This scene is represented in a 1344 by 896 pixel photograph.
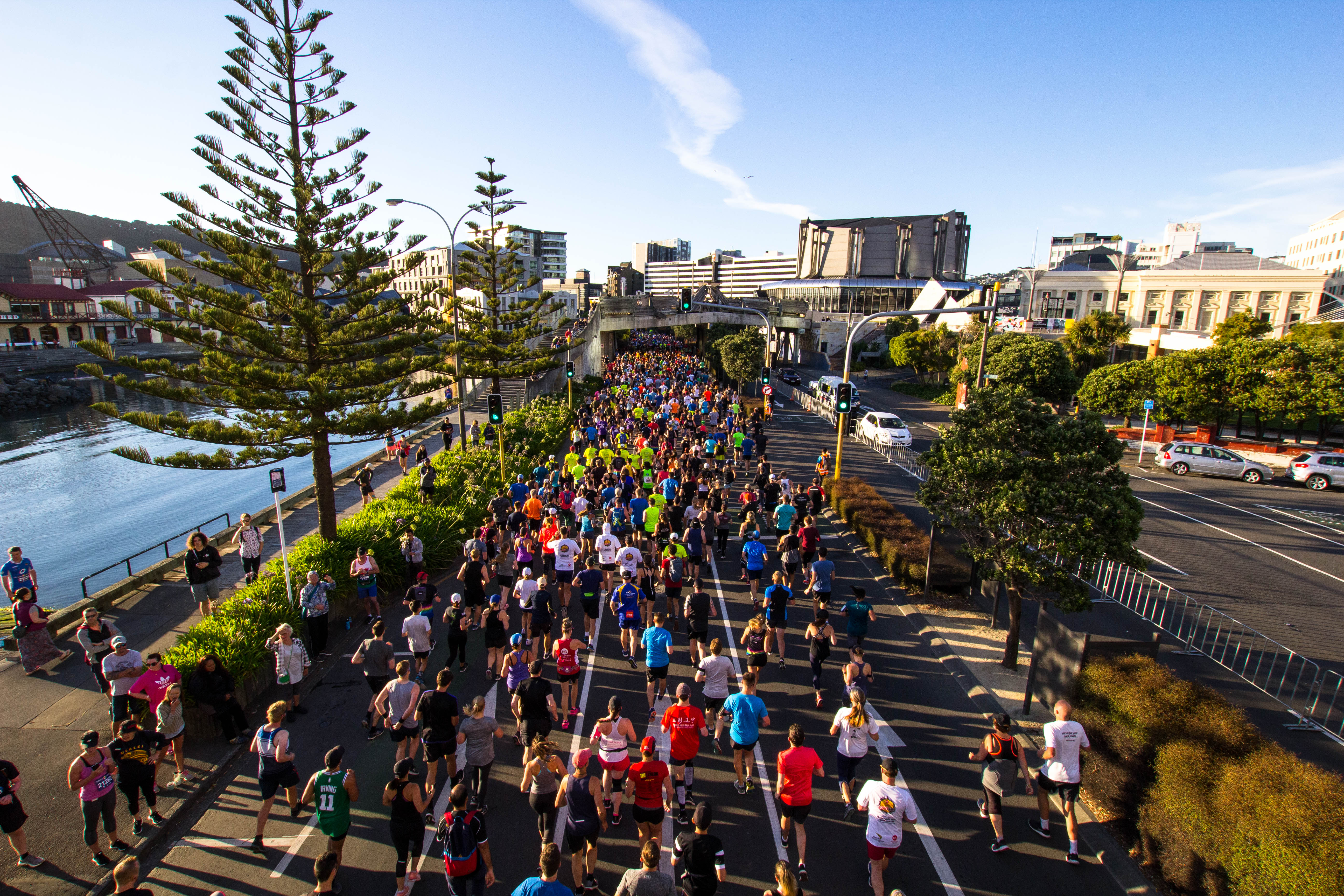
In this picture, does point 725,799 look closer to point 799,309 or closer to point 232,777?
point 232,777

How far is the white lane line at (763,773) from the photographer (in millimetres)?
5875

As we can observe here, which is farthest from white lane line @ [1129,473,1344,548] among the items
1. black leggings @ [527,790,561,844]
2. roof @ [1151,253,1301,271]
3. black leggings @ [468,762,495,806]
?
roof @ [1151,253,1301,271]

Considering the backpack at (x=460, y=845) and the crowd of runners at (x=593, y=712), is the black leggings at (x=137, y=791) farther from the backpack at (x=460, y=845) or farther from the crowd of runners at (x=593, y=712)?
the backpack at (x=460, y=845)

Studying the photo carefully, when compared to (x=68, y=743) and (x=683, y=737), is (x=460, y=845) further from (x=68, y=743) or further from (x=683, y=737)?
(x=68, y=743)

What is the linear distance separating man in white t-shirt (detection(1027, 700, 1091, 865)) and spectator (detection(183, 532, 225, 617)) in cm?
1172

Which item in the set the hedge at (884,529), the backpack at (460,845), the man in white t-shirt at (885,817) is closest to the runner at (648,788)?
the backpack at (460,845)

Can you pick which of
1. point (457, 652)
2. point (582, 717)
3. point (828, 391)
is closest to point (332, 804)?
point (582, 717)

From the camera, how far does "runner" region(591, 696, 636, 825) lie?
5.83 meters

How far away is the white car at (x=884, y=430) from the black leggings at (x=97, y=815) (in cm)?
2501

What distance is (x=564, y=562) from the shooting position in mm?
10195

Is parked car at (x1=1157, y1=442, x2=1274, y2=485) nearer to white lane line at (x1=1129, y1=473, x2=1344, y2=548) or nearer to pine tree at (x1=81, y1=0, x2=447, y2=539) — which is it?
white lane line at (x1=1129, y1=473, x2=1344, y2=548)

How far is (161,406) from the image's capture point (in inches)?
2218

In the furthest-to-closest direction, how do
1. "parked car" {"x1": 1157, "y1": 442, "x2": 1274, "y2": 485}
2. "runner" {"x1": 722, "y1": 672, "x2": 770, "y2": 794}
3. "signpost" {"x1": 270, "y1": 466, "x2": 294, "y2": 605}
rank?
"parked car" {"x1": 1157, "y1": 442, "x2": 1274, "y2": 485} < "signpost" {"x1": 270, "y1": 466, "x2": 294, "y2": 605} < "runner" {"x1": 722, "y1": 672, "x2": 770, "y2": 794}

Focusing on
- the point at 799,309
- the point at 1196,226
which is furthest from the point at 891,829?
the point at 1196,226
